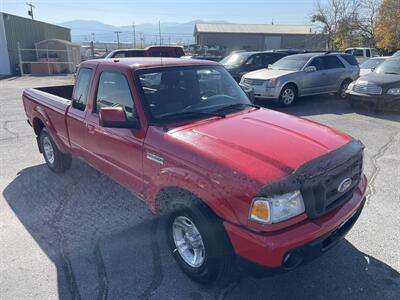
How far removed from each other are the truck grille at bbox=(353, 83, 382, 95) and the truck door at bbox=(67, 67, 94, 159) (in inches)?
334

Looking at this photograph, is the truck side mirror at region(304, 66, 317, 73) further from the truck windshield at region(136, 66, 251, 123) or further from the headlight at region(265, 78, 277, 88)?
the truck windshield at region(136, 66, 251, 123)

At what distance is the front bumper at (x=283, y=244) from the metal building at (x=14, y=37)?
25271 mm

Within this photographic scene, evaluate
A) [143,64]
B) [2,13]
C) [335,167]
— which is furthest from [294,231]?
[2,13]

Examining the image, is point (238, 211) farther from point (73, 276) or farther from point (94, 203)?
point (94, 203)

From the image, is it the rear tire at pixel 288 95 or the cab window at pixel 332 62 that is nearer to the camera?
the rear tire at pixel 288 95

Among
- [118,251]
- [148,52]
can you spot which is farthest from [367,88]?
[148,52]

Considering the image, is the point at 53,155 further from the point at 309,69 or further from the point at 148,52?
the point at 148,52

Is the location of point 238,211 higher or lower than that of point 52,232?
higher

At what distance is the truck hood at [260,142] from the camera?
2.36 meters

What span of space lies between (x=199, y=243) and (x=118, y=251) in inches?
39.6

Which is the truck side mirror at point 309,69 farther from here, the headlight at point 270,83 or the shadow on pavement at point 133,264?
the shadow on pavement at point 133,264

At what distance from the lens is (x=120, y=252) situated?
10.6ft

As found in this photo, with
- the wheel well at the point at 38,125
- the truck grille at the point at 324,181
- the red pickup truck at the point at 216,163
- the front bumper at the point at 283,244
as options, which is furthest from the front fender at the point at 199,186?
the wheel well at the point at 38,125

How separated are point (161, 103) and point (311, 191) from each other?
65.6 inches
